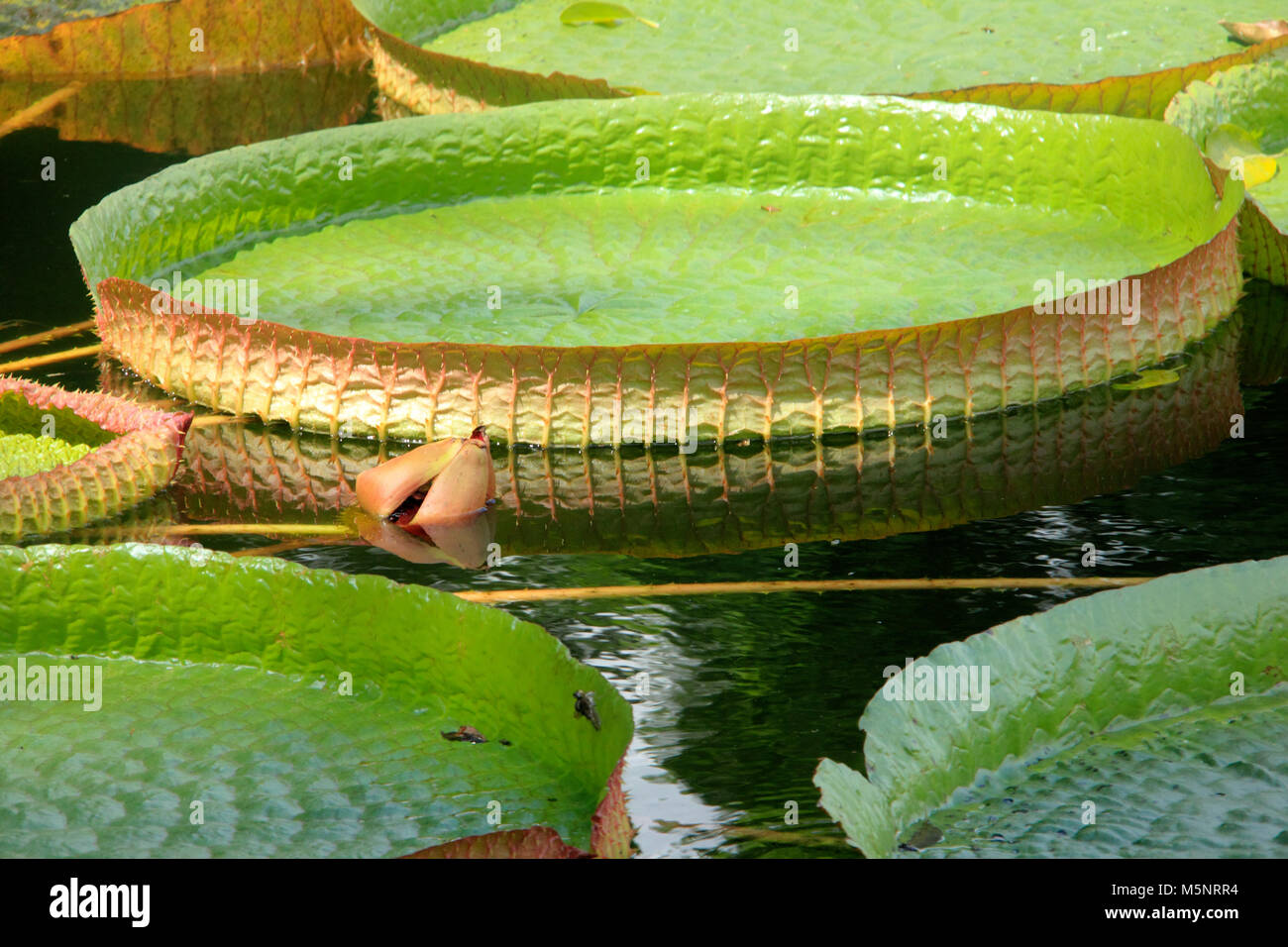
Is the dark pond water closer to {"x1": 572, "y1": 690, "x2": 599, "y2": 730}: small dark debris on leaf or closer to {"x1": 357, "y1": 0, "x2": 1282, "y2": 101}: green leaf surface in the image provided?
{"x1": 572, "y1": 690, "x2": 599, "y2": 730}: small dark debris on leaf

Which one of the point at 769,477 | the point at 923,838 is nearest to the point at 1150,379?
the point at 769,477

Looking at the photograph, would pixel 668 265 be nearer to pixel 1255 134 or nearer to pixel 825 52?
pixel 825 52

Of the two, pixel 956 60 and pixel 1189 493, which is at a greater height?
pixel 956 60

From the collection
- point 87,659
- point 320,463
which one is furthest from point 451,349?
point 87,659

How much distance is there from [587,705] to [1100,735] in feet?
1.78

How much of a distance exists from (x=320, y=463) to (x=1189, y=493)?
4.70 feet

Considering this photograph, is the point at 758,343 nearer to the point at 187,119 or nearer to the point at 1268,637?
the point at 1268,637

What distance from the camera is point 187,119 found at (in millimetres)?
4484

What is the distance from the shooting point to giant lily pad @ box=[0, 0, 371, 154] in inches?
178

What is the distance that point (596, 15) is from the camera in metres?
4.35

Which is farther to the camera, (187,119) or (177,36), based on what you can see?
(177,36)

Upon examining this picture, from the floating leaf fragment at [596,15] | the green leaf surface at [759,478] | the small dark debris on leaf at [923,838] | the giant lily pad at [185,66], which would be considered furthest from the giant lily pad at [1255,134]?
the giant lily pad at [185,66]

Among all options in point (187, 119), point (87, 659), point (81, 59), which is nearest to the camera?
point (87, 659)

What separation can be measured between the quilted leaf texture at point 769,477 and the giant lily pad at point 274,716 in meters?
0.59
